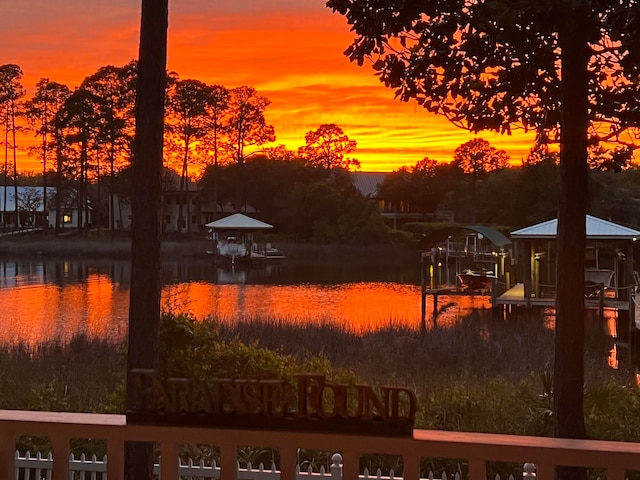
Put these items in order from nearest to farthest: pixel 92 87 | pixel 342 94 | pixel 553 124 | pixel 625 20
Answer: pixel 625 20
pixel 553 124
pixel 342 94
pixel 92 87

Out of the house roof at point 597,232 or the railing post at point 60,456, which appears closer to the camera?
the railing post at point 60,456

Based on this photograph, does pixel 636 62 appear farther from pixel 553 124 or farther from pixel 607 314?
pixel 607 314

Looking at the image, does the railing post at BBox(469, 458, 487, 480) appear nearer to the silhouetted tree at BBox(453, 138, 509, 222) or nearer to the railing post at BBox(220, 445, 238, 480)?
the railing post at BBox(220, 445, 238, 480)

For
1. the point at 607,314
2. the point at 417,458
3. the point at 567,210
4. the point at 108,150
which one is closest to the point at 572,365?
the point at 567,210

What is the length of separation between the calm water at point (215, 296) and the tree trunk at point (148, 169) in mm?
7801

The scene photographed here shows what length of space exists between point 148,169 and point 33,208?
2171 inches

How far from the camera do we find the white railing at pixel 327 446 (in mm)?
2092

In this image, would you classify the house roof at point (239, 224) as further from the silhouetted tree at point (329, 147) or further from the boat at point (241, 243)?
the silhouetted tree at point (329, 147)

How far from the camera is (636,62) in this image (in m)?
3.57

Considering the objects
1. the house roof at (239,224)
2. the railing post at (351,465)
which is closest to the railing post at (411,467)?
the railing post at (351,465)

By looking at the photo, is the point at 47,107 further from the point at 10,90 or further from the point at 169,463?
the point at 169,463

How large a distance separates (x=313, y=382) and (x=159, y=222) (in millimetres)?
1689

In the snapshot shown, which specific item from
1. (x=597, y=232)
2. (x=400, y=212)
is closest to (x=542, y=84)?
(x=597, y=232)

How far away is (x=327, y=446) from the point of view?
2.22m
